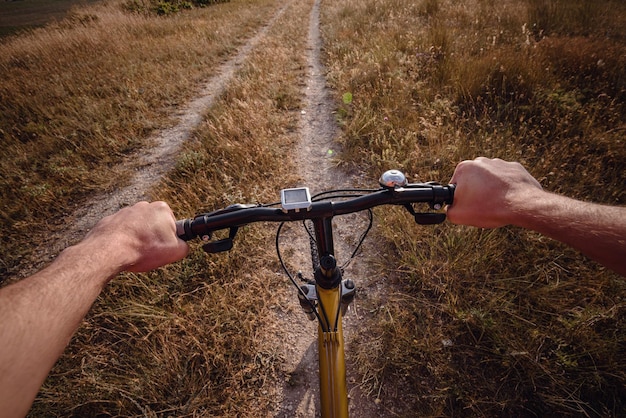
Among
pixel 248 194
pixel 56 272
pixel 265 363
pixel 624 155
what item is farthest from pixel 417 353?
pixel 624 155

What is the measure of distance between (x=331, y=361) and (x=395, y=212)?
213 cm

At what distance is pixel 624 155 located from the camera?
10.7ft

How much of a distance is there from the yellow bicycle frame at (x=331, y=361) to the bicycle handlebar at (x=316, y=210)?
1.72ft

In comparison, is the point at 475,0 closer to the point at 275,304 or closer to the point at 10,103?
the point at 275,304

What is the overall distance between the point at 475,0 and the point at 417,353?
42.2ft

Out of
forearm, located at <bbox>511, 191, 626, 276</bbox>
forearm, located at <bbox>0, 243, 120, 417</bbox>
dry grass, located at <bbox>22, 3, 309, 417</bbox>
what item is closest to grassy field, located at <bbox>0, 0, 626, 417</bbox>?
dry grass, located at <bbox>22, 3, 309, 417</bbox>

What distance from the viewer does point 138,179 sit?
4.62 meters

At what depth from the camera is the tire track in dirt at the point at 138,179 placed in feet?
11.8

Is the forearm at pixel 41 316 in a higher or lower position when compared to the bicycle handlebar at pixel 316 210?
lower

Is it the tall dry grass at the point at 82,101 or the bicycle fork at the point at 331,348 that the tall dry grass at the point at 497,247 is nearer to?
the bicycle fork at the point at 331,348

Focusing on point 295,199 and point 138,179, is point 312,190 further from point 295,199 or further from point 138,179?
point 138,179

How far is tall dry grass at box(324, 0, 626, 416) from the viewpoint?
194 centimetres

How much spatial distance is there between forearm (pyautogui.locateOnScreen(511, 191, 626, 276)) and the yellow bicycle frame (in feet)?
3.23

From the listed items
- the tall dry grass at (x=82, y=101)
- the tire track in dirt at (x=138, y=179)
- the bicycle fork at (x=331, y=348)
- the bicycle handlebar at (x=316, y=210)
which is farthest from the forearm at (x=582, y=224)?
the tall dry grass at (x=82, y=101)
